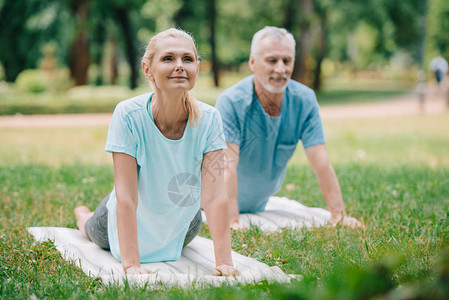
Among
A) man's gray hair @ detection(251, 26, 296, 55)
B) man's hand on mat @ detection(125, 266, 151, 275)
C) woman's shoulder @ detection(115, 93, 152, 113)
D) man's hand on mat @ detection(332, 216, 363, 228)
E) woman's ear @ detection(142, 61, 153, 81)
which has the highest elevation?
man's gray hair @ detection(251, 26, 296, 55)

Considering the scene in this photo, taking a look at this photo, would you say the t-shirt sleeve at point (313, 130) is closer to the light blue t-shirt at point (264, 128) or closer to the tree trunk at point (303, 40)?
the light blue t-shirt at point (264, 128)

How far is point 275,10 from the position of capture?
102 feet

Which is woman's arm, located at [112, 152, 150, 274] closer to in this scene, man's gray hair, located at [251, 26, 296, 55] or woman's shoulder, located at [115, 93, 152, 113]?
woman's shoulder, located at [115, 93, 152, 113]

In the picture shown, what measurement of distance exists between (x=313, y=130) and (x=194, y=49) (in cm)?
182

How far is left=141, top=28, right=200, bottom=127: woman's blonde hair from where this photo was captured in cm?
289

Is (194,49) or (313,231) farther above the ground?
(194,49)

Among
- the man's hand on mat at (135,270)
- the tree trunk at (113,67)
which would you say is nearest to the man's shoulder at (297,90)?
the man's hand on mat at (135,270)

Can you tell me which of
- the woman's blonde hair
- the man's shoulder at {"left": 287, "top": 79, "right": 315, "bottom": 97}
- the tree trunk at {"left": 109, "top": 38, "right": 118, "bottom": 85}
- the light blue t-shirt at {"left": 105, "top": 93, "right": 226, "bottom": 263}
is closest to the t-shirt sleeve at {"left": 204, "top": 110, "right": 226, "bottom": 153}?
the light blue t-shirt at {"left": 105, "top": 93, "right": 226, "bottom": 263}

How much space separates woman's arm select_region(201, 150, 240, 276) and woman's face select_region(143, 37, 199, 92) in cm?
50

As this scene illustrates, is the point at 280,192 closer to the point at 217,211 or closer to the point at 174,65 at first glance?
the point at 217,211

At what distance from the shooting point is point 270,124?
4414 mm

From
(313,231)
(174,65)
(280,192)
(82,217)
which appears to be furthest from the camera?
(280,192)

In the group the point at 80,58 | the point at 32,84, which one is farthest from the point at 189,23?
the point at 32,84

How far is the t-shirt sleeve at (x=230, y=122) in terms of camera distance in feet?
14.2
